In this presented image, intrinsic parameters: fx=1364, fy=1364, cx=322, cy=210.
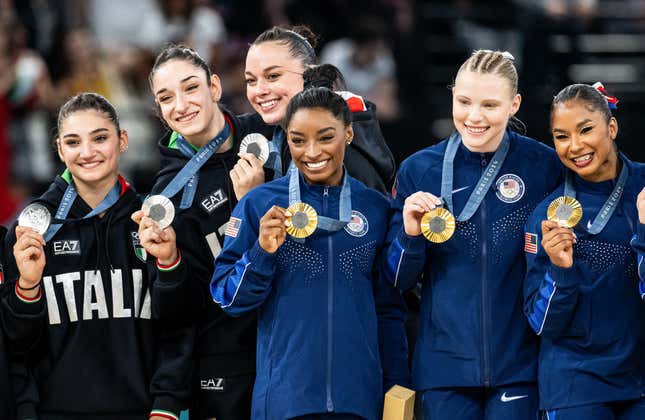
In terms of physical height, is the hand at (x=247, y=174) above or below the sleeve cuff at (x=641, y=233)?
above

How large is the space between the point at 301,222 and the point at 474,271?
66cm

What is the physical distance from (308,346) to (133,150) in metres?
5.96

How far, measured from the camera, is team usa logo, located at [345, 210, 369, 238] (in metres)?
4.85

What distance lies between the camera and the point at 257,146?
512 centimetres

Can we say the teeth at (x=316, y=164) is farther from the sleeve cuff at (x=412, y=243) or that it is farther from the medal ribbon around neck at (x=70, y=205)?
the medal ribbon around neck at (x=70, y=205)

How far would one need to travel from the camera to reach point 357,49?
34.4 ft

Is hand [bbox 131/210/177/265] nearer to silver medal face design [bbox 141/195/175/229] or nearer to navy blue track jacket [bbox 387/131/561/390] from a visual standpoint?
silver medal face design [bbox 141/195/175/229]

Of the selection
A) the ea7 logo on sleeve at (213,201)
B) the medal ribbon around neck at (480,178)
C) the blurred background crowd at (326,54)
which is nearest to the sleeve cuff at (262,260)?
the ea7 logo on sleeve at (213,201)

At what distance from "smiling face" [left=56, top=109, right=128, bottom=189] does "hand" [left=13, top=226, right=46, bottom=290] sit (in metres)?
0.34

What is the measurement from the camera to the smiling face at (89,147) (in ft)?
16.9

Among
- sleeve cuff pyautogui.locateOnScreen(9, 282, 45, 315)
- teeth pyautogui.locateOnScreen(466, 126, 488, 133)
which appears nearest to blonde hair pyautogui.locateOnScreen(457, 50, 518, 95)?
teeth pyautogui.locateOnScreen(466, 126, 488, 133)

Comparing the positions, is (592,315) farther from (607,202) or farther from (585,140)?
(585,140)

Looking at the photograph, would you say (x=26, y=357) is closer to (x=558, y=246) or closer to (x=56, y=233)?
(x=56, y=233)

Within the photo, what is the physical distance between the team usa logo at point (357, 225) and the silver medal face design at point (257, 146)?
1.47 feet
